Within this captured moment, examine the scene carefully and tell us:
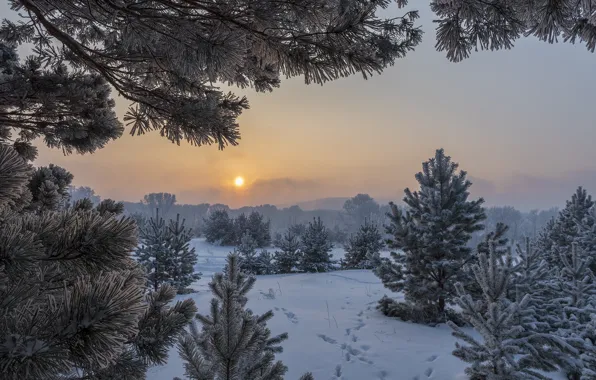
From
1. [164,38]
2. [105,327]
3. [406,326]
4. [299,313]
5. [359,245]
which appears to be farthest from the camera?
[359,245]

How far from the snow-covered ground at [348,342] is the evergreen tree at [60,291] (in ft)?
14.8

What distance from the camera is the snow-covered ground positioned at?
481 centimetres

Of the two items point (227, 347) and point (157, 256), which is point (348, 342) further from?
point (157, 256)

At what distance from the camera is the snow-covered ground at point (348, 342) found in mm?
4812

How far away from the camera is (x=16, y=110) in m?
3.73

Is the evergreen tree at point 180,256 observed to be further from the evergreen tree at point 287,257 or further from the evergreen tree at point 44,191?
the evergreen tree at point 44,191

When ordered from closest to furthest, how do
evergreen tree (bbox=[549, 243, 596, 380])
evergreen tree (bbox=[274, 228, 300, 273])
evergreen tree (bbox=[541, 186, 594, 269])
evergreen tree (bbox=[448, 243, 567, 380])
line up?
evergreen tree (bbox=[448, 243, 567, 380]), evergreen tree (bbox=[549, 243, 596, 380]), evergreen tree (bbox=[541, 186, 594, 269]), evergreen tree (bbox=[274, 228, 300, 273])

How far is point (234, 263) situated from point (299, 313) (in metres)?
6.25

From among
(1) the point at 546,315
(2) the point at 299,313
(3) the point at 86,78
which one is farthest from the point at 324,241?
(3) the point at 86,78

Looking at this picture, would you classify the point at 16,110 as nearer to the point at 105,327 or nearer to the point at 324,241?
the point at 105,327

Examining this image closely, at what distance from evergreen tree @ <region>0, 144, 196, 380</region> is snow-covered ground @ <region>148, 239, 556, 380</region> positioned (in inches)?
177

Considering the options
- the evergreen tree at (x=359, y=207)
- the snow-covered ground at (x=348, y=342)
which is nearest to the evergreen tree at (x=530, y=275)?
the snow-covered ground at (x=348, y=342)

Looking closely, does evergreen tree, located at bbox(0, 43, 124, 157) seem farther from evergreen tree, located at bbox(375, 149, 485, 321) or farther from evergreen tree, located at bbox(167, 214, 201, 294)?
evergreen tree, located at bbox(167, 214, 201, 294)

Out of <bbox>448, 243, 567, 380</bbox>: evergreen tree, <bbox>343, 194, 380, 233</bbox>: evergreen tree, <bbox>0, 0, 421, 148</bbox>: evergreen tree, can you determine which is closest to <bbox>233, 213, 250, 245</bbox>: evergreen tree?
<bbox>448, 243, 567, 380</bbox>: evergreen tree
